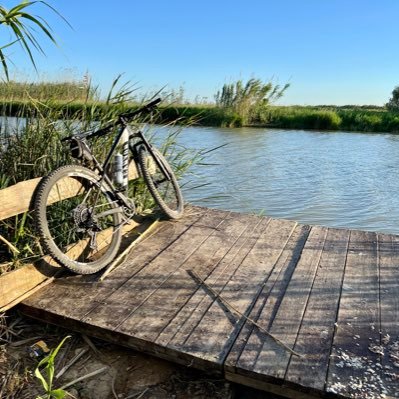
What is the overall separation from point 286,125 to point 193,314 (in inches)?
684

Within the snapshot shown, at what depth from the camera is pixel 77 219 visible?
8.42 feet

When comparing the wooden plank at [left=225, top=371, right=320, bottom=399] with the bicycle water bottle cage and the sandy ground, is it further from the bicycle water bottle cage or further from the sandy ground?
the bicycle water bottle cage

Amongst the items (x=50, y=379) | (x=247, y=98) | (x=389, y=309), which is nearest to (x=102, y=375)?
(x=50, y=379)

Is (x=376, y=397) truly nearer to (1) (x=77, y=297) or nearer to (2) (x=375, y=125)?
(1) (x=77, y=297)

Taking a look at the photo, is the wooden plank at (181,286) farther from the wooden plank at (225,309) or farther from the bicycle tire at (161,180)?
the bicycle tire at (161,180)

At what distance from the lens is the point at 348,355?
185 centimetres

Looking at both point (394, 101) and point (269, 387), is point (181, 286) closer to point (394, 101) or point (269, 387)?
point (269, 387)

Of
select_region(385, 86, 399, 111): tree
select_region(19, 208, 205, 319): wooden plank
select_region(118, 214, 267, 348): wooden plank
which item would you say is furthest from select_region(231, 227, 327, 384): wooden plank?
select_region(385, 86, 399, 111): tree

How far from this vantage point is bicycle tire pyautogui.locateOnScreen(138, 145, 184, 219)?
347 cm

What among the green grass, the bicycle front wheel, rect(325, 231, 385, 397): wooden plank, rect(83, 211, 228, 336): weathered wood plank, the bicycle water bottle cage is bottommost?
rect(83, 211, 228, 336): weathered wood plank

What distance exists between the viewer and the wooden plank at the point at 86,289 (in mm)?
2283

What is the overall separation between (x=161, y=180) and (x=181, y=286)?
→ 142 cm

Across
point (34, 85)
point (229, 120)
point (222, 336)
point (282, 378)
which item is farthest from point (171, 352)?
point (229, 120)

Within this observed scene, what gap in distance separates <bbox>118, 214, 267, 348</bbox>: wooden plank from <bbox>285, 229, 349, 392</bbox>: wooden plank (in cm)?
65
